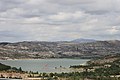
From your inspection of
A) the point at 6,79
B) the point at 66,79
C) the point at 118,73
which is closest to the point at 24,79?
the point at 6,79

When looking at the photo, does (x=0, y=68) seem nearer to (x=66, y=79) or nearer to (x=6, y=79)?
(x=6, y=79)

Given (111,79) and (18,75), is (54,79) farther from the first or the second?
(18,75)

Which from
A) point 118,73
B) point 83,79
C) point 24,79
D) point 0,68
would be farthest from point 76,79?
point 0,68

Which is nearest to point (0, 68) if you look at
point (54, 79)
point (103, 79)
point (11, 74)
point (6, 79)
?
point (11, 74)

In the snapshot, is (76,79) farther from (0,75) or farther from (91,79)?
(0,75)

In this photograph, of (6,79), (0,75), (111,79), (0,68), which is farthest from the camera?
(0,68)

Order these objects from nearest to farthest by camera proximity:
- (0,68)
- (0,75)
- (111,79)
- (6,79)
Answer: (111,79) < (6,79) < (0,75) < (0,68)

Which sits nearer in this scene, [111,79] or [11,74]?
[111,79]

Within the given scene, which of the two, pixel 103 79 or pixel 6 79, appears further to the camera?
pixel 6 79
